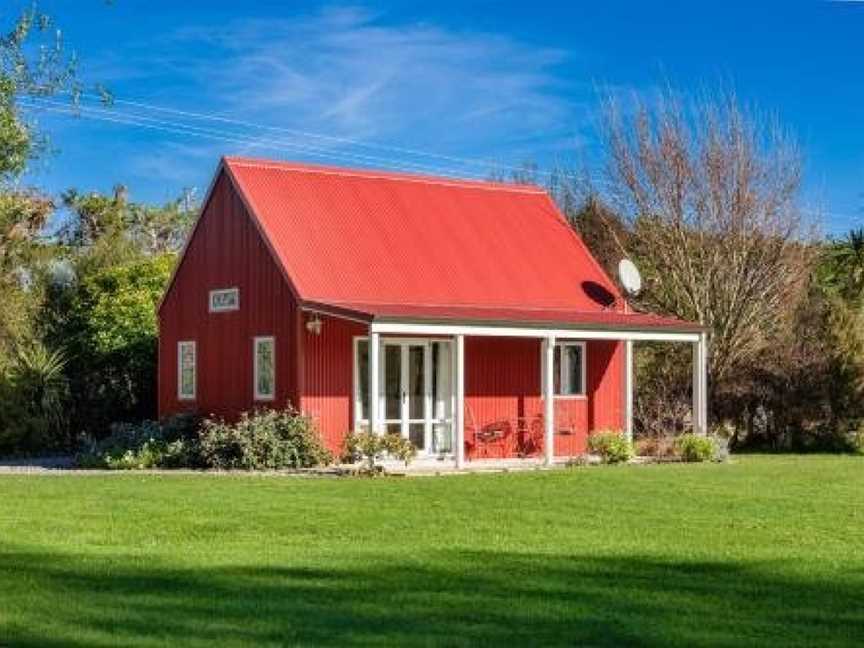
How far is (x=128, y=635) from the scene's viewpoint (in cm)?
910

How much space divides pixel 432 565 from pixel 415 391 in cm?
1476

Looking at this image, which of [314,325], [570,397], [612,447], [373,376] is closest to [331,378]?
[314,325]

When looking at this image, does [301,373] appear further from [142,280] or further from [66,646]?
[66,646]

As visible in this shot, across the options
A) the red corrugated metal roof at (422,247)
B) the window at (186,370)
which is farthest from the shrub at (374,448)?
the window at (186,370)

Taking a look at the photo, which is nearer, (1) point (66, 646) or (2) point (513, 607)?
(1) point (66, 646)

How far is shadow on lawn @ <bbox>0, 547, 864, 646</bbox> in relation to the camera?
920cm

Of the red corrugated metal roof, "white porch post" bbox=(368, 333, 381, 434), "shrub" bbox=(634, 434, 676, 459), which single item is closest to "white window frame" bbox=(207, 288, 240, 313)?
the red corrugated metal roof

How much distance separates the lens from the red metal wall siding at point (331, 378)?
1007 inches

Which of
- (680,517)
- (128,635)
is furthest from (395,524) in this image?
(128,635)

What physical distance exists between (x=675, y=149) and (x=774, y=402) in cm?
646

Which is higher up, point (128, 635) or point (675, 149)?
point (675, 149)

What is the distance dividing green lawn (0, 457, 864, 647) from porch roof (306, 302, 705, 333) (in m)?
4.46

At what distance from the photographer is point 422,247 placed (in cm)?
2830

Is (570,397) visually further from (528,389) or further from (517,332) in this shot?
(517,332)
